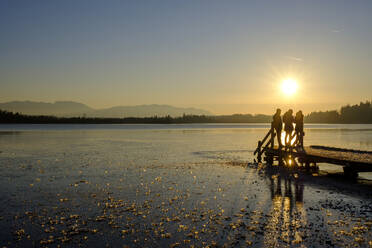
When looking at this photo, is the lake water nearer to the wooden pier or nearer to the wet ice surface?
the wooden pier

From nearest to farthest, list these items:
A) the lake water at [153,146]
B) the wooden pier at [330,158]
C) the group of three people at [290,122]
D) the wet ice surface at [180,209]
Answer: the wet ice surface at [180,209] → the wooden pier at [330,158] → the group of three people at [290,122] → the lake water at [153,146]

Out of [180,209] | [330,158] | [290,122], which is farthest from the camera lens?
[290,122]

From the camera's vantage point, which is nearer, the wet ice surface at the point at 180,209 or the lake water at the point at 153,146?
the wet ice surface at the point at 180,209

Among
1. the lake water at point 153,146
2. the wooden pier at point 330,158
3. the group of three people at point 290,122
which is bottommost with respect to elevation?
the lake water at point 153,146

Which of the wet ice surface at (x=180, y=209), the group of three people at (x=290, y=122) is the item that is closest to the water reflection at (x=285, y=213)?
the wet ice surface at (x=180, y=209)

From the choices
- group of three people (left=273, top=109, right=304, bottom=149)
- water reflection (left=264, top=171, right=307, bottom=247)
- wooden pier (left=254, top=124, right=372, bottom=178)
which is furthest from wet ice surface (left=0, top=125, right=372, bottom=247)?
group of three people (left=273, top=109, right=304, bottom=149)

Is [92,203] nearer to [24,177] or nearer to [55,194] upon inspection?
[55,194]

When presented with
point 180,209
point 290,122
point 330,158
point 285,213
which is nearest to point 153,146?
point 290,122

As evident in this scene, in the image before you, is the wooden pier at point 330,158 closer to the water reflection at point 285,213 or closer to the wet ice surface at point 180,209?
the wet ice surface at point 180,209

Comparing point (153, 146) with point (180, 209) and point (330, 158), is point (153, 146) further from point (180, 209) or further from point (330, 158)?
point (180, 209)

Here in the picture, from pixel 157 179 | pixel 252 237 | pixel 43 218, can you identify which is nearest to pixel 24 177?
pixel 157 179

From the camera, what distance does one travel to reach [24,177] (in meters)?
20.6

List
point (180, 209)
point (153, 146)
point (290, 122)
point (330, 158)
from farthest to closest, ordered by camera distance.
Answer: point (153, 146) → point (290, 122) → point (330, 158) → point (180, 209)

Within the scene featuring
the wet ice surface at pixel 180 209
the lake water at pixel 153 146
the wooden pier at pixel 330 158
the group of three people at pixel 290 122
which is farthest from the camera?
the lake water at pixel 153 146
